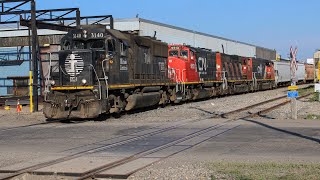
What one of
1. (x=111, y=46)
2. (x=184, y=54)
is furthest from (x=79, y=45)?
(x=184, y=54)

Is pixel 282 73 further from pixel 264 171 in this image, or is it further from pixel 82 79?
pixel 264 171

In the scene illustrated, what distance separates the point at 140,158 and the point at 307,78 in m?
71.5

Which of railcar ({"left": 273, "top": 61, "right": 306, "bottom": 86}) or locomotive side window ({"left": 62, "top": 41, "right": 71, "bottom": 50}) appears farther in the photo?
railcar ({"left": 273, "top": 61, "right": 306, "bottom": 86})

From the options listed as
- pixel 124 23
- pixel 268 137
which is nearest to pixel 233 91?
pixel 124 23

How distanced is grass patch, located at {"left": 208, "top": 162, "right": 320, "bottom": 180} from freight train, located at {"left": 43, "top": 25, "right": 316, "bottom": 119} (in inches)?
384

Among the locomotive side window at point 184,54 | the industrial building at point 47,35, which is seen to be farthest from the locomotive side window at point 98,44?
the industrial building at point 47,35

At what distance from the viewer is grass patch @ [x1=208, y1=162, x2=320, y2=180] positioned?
741cm

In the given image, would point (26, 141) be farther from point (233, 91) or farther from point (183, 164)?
point (233, 91)

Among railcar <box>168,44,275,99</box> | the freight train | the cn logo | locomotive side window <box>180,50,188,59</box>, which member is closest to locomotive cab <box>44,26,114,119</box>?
the freight train

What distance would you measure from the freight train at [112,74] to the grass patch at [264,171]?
9.76m

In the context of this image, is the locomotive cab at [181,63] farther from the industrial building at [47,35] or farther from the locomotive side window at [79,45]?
the industrial building at [47,35]

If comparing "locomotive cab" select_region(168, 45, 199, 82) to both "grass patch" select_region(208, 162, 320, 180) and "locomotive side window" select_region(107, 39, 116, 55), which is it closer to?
"locomotive side window" select_region(107, 39, 116, 55)

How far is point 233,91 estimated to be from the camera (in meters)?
40.3

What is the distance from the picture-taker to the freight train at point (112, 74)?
17.7 meters
